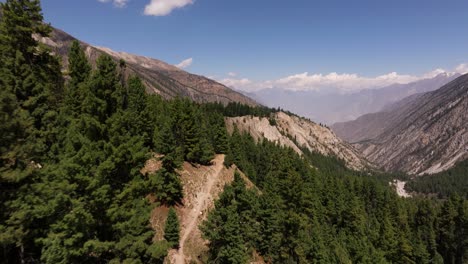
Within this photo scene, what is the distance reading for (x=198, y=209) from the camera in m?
48.6

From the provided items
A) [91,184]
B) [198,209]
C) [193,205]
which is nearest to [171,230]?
[193,205]

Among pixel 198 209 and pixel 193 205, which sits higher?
pixel 193 205

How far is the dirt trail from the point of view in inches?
1555

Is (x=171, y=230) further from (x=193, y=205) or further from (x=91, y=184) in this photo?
(x=91, y=184)

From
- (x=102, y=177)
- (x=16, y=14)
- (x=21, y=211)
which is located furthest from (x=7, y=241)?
(x=16, y=14)

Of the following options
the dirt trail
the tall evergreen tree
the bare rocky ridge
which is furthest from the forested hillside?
the dirt trail

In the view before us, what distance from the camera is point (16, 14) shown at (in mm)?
26422

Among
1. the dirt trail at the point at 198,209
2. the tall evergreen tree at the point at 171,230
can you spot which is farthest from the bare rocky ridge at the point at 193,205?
the tall evergreen tree at the point at 171,230

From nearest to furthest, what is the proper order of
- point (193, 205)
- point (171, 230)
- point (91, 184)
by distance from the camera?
1. point (91, 184)
2. point (171, 230)
3. point (193, 205)

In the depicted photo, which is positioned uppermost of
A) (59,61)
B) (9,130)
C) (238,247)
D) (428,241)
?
(59,61)

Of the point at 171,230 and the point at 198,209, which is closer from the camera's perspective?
the point at 171,230

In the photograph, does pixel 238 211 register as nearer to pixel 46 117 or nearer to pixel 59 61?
pixel 46 117

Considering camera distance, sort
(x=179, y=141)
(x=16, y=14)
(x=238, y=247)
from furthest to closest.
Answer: (x=179, y=141)
(x=238, y=247)
(x=16, y=14)

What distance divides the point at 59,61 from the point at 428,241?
99.2 meters
